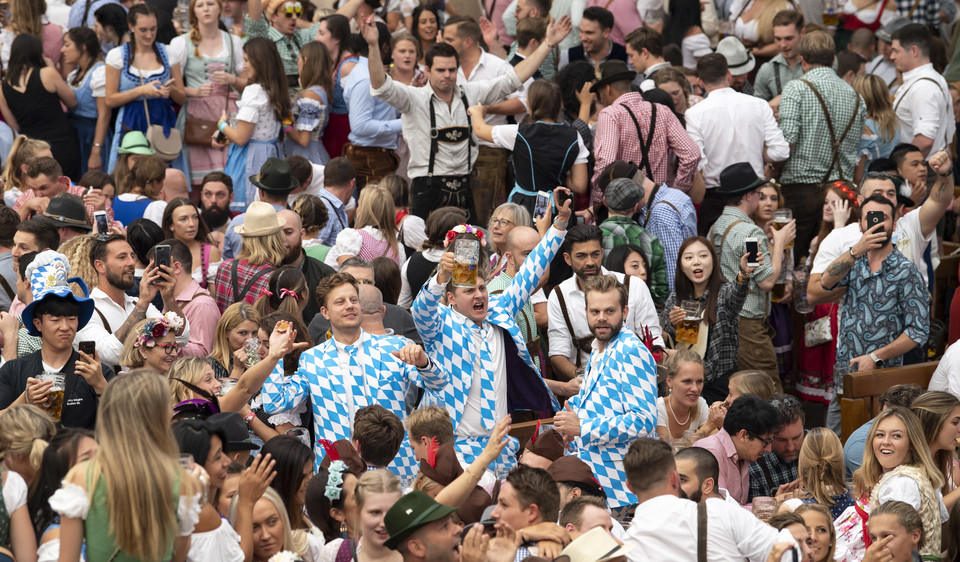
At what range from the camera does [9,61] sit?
10.3m

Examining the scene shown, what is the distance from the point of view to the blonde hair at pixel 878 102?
10.3 meters

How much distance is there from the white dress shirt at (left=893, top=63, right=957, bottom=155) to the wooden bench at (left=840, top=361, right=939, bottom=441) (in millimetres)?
3752

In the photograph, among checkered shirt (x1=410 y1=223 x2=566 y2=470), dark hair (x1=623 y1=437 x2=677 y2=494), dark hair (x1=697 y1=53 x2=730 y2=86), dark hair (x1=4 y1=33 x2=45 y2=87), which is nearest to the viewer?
dark hair (x1=623 y1=437 x2=677 y2=494)

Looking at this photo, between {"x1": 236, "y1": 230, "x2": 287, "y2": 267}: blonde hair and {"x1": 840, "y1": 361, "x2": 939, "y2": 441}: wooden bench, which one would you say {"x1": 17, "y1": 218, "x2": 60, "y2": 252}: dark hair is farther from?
{"x1": 840, "y1": 361, "x2": 939, "y2": 441}: wooden bench

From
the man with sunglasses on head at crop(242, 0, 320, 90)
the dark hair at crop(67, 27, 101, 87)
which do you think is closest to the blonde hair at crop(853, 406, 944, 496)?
the man with sunglasses on head at crop(242, 0, 320, 90)

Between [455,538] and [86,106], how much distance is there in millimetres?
7560

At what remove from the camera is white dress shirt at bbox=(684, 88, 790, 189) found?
380 inches

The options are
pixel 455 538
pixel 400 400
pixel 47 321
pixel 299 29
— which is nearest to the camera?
pixel 455 538

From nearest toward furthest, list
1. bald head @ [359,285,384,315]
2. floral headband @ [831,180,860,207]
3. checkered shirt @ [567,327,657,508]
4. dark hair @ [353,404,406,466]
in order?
1. dark hair @ [353,404,406,466]
2. checkered shirt @ [567,327,657,508]
3. bald head @ [359,285,384,315]
4. floral headband @ [831,180,860,207]

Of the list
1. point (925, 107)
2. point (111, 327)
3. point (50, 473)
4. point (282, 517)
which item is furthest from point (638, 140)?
point (50, 473)

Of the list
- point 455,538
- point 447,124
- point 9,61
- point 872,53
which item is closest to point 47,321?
point 455,538

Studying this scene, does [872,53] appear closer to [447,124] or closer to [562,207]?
[447,124]

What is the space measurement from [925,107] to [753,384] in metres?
4.64

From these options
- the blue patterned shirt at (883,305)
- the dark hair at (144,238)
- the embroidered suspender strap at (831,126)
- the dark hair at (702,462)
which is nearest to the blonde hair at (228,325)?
the dark hair at (144,238)
